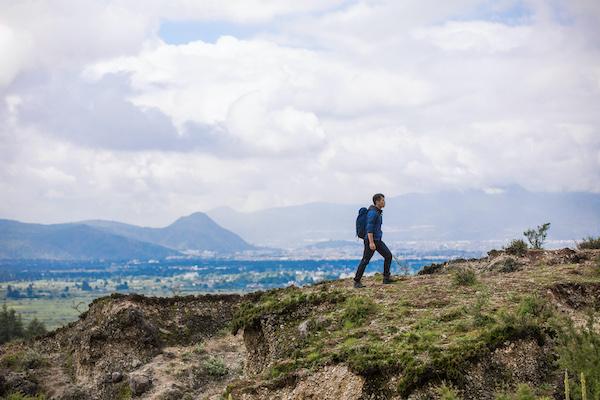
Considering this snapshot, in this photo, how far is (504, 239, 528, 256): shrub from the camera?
28.3 m

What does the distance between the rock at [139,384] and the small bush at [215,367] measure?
2.37 m

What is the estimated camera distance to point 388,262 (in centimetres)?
2391

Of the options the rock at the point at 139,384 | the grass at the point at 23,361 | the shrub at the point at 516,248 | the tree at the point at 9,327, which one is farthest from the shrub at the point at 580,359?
the tree at the point at 9,327

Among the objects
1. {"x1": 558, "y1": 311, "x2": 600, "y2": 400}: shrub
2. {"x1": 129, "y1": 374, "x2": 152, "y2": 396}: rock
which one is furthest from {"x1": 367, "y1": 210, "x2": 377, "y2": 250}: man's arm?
{"x1": 129, "y1": 374, "x2": 152, "y2": 396}: rock

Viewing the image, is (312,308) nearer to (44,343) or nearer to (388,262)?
(388,262)

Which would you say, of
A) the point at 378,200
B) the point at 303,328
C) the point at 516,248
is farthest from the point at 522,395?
the point at 516,248

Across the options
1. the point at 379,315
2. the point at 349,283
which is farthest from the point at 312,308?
the point at 349,283

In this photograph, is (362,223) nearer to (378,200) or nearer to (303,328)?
(378,200)

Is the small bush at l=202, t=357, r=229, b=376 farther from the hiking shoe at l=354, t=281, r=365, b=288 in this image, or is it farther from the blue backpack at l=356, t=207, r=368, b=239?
the blue backpack at l=356, t=207, r=368, b=239

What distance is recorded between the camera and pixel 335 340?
18.6 m

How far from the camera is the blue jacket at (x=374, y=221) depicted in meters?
22.9

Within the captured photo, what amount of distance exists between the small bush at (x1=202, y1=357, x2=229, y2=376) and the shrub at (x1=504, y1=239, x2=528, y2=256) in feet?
41.6

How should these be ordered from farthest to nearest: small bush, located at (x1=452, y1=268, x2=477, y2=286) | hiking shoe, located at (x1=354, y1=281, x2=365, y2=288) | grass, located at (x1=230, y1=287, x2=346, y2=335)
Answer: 1. hiking shoe, located at (x1=354, y1=281, x2=365, y2=288)
2. small bush, located at (x1=452, y1=268, x2=477, y2=286)
3. grass, located at (x1=230, y1=287, x2=346, y2=335)

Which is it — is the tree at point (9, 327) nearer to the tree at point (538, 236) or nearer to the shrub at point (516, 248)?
the tree at point (538, 236)
